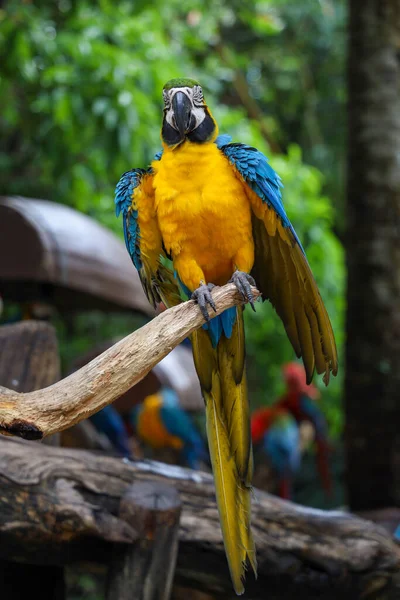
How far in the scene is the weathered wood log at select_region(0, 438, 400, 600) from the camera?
1829 millimetres

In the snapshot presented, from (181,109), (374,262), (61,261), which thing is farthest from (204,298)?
(374,262)

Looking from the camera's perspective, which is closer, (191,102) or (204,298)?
(204,298)

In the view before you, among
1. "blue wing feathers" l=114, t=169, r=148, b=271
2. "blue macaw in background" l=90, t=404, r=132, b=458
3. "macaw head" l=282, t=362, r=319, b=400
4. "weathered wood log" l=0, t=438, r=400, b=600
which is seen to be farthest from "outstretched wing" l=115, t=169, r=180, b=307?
"macaw head" l=282, t=362, r=319, b=400

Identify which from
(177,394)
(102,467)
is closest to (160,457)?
(177,394)

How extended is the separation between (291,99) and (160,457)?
13.5 feet

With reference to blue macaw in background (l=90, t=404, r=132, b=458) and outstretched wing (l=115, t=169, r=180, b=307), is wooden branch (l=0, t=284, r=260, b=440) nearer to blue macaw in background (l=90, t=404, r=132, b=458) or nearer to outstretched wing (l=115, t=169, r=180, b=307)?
outstretched wing (l=115, t=169, r=180, b=307)

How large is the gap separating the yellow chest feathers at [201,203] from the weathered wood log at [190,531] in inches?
26.5

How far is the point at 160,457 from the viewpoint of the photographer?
4375 mm

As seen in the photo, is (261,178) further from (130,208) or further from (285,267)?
(130,208)

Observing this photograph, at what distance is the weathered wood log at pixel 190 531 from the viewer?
183 centimetres

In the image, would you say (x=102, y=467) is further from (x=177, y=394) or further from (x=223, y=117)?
(x=223, y=117)

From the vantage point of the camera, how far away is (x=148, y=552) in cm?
190

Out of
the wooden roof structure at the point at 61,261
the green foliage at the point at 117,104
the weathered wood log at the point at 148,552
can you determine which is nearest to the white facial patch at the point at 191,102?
the weathered wood log at the point at 148,552

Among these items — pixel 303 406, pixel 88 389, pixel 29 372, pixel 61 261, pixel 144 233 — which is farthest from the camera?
pixel 303 406
